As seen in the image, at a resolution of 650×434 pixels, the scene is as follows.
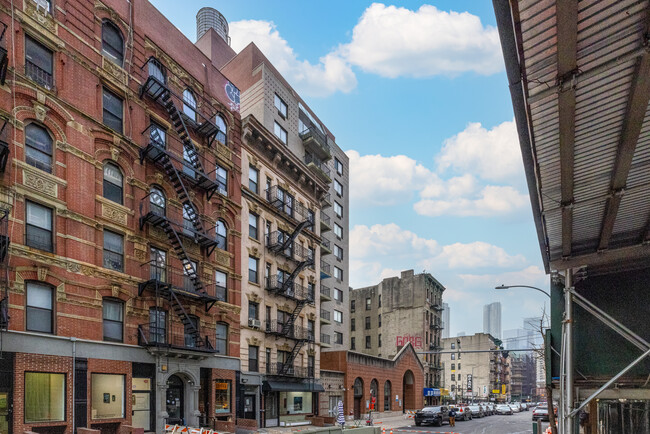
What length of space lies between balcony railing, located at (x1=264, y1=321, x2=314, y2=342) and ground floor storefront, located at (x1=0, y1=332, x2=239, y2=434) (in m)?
5.84

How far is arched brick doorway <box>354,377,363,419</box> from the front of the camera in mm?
45219

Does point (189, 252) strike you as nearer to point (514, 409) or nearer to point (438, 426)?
point (438, 426)

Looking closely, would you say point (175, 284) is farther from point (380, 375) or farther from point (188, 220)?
point (380, 375)

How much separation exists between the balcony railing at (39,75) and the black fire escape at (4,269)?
5729 mm

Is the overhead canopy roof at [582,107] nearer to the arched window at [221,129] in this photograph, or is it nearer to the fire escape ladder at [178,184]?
the fire escape ladder at [178,184]

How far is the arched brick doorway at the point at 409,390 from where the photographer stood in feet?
192

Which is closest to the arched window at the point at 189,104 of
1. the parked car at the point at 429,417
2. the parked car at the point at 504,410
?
the parked car at the point at 429,417

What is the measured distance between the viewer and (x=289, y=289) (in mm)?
36000

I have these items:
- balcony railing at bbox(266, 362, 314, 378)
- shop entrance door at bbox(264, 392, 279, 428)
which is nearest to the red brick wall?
balcony railing at bbox(266, 362, 314, 378)

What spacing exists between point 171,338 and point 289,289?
13.3m

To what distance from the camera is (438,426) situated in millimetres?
39656

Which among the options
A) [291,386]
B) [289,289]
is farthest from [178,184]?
[291,386]

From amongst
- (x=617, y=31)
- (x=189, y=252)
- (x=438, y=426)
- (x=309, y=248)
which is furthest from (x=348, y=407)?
(x=617, y=31)

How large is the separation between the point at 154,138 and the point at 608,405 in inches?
887
